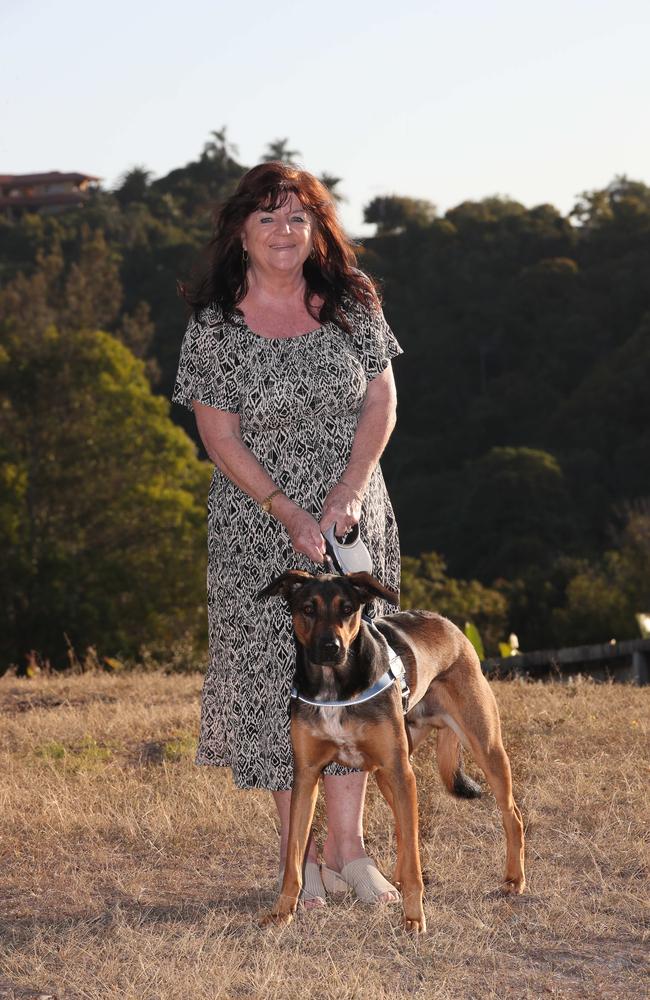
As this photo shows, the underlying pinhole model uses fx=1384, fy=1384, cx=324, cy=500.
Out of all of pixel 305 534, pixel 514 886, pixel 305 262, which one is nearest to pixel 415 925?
pixel 514 886

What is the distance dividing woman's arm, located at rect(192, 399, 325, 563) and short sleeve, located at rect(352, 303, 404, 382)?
60 cm

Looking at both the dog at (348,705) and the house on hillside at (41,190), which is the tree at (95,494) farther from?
the house on hillside at (41,190)

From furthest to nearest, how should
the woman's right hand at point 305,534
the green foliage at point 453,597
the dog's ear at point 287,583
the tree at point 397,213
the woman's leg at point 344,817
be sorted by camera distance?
the tree at point 397,213 → the green foliage at point 453,597 → the woman's leg at point 344,817 → the woman's right hand at point 305,534 → the dog's ear at point 287,583

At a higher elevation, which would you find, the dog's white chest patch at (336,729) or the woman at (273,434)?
the woman at (273,434)

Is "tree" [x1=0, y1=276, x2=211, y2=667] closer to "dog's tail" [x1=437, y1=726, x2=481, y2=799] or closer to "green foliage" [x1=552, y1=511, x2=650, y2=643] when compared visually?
"green foliage" [x1=552, y1=511, x2=650, y2=643]

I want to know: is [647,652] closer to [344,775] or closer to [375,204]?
[344,775]

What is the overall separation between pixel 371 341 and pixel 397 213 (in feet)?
237

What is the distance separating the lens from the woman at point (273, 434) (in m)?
5.53

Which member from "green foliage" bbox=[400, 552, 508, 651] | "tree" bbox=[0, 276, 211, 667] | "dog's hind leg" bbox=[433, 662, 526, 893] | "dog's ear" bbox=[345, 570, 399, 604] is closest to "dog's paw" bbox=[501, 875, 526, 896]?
"dog's hind leg" bbox=[433, 662, 526, 893]

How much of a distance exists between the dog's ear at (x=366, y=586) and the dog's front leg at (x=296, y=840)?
0.67m

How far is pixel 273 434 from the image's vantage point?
5.58 metres

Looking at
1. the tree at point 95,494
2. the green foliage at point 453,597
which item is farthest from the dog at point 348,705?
the green foliage at point 453,597

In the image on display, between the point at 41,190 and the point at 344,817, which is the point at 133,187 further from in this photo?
the point at 344,817

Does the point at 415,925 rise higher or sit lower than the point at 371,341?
lower
